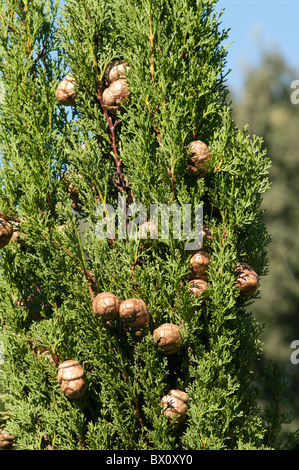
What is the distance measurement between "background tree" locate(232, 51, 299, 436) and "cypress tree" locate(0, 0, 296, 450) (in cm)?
1428

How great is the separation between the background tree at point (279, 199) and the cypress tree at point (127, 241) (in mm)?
14280

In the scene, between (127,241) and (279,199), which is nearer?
(127,241)

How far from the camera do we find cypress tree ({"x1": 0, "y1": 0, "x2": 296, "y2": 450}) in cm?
418

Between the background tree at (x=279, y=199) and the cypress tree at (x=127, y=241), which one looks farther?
the background tree at (x=279, y=199)

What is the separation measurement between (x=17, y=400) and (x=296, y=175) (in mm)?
18152

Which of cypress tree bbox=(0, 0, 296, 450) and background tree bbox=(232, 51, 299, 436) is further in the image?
background tree bbox=(232, 51, 299, 436)

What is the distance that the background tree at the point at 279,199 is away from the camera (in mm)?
19391

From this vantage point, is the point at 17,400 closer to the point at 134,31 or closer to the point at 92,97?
Answer: the point at 92,97

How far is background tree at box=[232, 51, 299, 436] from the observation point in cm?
1939

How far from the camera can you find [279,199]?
20.5m

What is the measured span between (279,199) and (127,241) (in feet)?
56.1

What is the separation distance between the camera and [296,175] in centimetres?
2081

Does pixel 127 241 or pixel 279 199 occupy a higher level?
pixel 279 199

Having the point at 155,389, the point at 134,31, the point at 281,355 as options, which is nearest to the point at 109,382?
the point at 155,389
